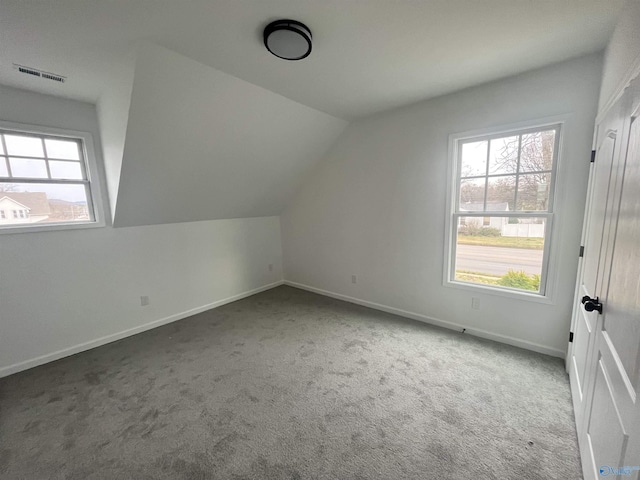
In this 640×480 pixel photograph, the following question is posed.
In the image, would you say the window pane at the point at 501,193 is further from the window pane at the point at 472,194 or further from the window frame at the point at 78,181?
the window frame at the point at 78,181

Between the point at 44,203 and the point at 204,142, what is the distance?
1600 mm

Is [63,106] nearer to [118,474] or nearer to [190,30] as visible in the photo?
[190,30]

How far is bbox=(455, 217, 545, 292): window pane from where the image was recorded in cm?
241

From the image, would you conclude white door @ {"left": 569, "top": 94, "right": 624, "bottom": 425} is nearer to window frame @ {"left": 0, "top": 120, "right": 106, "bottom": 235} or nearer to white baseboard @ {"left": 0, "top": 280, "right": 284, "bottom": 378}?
white baseboard @ {"left": 0, "top": 280, "right": 284, "bottom": 378}

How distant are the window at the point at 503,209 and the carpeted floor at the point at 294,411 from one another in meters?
0.72

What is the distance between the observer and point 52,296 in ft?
8.19

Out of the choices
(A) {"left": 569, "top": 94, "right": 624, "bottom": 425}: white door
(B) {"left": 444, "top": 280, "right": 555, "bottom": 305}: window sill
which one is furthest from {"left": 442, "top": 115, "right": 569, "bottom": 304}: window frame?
(A) {"left": 569, "top": 94, "right": 624, "bottom": 425}: white door

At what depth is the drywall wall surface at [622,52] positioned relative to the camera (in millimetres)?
1176

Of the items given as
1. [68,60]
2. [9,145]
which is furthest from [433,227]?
[9,145]

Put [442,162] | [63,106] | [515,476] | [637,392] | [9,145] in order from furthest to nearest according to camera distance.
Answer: [442,162], [63,106], [9,145], [515,476], [637,392]

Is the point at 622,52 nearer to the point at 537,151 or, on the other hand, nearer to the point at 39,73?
the point at 537,151

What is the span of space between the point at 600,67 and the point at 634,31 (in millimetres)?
1044

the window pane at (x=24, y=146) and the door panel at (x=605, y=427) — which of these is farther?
the window pane at (x=24, y=146)

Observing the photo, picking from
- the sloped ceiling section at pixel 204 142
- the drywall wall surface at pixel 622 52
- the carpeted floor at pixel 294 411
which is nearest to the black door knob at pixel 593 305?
the carpeted floor at pixel 294 411
